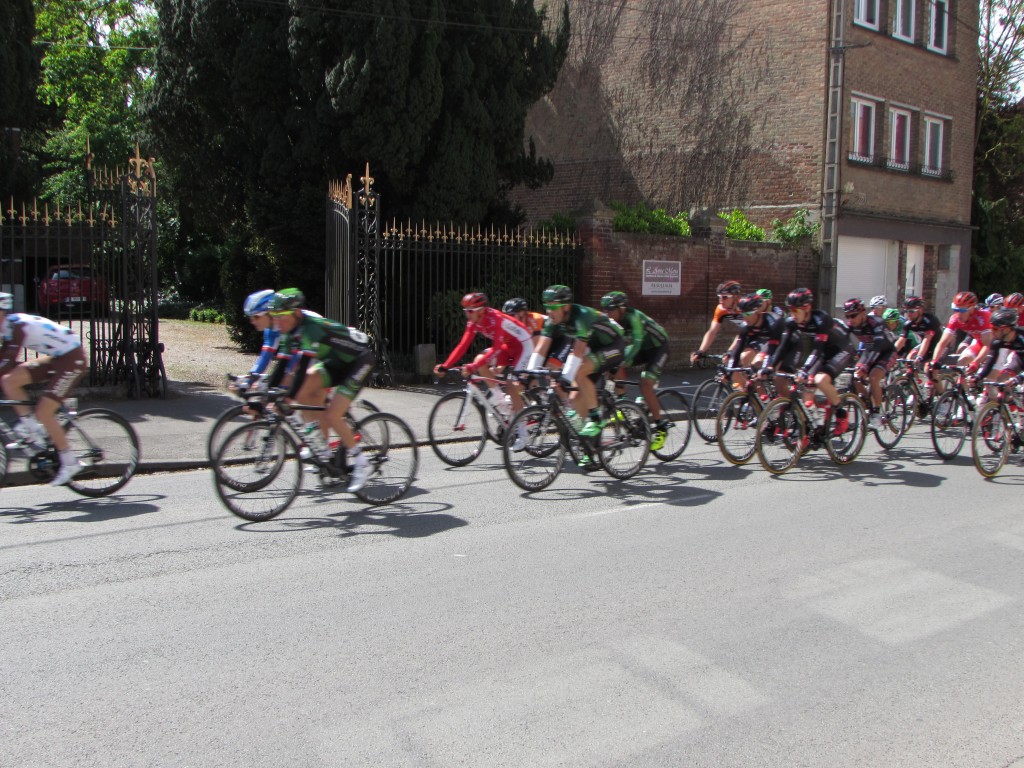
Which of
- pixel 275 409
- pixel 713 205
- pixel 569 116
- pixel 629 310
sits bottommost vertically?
pixel 275 409

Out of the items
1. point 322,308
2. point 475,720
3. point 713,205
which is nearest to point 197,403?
point 322,308

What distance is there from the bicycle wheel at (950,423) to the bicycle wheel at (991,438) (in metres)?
0.84

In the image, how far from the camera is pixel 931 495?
28.0 feet

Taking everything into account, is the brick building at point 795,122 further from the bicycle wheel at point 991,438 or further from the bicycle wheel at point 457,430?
the bicycle wheel at point 457,430

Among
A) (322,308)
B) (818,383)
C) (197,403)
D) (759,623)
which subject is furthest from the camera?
(322,308)

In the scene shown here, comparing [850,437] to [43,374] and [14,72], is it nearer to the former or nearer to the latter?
[43,374]

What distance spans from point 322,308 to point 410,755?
14405 mm

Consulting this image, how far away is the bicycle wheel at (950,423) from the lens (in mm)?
10383

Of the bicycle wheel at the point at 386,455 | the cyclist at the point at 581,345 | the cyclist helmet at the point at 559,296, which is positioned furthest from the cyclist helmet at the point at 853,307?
the bicycle wheel at the point at 386,455

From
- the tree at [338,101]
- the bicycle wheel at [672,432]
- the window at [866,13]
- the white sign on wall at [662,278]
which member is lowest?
the bicycle wheel at [672,432]

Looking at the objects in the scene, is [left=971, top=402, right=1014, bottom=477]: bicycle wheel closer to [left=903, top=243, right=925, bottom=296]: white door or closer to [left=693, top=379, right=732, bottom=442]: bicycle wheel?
[left=693, top=379, right=732, bottom=442]: bicycle wheel

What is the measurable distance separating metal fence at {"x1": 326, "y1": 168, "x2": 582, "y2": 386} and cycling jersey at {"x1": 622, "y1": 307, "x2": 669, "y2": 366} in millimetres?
5492

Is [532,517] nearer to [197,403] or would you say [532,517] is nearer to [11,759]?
[11,759]

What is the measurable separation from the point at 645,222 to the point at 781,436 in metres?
9.42
